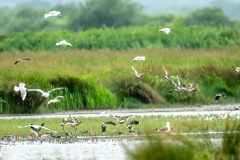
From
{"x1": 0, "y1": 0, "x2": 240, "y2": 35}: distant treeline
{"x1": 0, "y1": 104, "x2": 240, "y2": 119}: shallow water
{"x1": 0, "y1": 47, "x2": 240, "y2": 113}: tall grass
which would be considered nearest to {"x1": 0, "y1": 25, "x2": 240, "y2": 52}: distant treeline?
{"x1": 0, "y1": 47, "x2": 240, "y2": 113}: tall grass

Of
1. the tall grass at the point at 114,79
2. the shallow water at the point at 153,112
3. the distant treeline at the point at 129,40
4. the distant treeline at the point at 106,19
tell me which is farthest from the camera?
the distant treeline at the point at 106,19

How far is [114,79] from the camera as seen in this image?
81.4 ft

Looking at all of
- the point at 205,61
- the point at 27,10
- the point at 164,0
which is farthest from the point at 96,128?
the point at 164,0

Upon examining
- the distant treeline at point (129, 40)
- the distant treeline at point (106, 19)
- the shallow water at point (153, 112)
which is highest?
the distant treeline at point (106, 19)

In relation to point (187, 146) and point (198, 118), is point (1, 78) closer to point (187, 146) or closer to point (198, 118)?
point (198, 118)

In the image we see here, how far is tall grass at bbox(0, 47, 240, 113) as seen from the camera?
23.2 metres

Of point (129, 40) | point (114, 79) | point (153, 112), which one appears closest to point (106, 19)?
point (129, 40)

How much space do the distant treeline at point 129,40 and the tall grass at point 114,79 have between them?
5071mm

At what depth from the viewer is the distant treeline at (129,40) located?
36.1m

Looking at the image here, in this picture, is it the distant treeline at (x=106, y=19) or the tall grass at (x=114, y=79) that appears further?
the distant treeline at (x=106, y=19)

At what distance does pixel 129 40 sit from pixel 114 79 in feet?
39.5

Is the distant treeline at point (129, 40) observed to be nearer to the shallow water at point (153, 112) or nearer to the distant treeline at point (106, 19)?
the distant treeline at point (106, 19)

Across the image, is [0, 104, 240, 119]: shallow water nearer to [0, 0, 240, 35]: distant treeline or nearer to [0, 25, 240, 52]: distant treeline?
[0, 25, 240, 52]: distant treeline

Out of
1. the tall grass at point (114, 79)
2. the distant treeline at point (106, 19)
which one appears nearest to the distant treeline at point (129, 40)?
the tall grass at point (114, 79)
